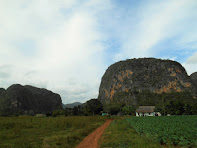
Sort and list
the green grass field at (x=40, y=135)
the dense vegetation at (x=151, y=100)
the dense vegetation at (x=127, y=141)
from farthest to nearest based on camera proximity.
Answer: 1. the dense vegetation at (x=151, y=100)
2. the green grass field at (x=40, y=135)
3. the dense vegetation at (x=127, y=141)

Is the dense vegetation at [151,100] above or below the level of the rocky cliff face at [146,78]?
below

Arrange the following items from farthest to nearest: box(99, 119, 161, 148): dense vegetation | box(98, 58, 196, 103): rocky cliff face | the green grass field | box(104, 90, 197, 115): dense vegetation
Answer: box(98, 58, 196, 103): rocky cliff face < box(104, 90, 197, 115): dense vegetation < the green grass field < box(99, 119, 161, 148): dense vegetation

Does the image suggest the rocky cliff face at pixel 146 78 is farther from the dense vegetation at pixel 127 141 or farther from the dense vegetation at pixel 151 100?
the dense vegetation at pixel 127 141

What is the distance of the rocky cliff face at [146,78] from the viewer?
397ft

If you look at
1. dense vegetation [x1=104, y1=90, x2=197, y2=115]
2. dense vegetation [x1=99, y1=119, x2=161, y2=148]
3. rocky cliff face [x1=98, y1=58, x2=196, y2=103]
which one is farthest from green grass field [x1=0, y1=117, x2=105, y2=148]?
rocky cliff face [x1=98, y1=58, x2=196, y2=103]

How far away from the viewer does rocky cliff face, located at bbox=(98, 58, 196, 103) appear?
121m

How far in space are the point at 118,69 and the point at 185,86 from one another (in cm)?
6400

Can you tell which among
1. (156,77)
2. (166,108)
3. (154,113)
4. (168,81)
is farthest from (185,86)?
(166,108)

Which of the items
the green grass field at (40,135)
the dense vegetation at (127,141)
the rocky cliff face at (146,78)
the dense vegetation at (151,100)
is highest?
the rocky cliff face at (146,78)

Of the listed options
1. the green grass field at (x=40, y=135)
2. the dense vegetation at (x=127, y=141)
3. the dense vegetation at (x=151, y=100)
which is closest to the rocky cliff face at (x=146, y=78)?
the dense vegetation at (x=151, y=100)

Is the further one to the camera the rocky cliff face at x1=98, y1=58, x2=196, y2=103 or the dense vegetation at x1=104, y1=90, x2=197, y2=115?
the rocky cliff face at x1=98, y1=58, x2=196, y2=103

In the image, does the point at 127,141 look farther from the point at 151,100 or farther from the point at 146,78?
the point at 146,78

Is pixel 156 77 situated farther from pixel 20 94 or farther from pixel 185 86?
pixel 20 94

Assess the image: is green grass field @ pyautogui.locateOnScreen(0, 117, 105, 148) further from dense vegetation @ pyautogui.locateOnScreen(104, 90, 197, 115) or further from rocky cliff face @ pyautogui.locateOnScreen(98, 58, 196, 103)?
rocky cliff face @ pyautogui.locateOnScreen(98, 58, 196, 103)
